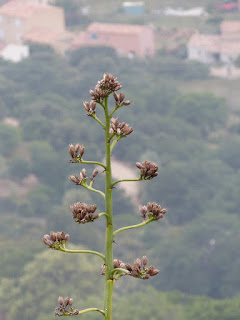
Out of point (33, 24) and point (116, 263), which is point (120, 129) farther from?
point (33, 24)

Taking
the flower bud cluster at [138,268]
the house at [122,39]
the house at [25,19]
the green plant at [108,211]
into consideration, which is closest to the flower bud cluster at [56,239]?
the green plant at [108,211]

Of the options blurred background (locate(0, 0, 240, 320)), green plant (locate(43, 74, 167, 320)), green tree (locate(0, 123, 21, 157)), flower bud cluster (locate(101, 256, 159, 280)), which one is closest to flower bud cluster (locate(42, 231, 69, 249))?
green plant (locate(43, 74, 167, 320))

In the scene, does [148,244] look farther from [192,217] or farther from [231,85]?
[231,85]

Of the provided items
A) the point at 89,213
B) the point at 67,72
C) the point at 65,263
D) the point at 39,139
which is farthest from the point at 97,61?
the point at 89,213

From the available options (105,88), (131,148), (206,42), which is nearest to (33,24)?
(206,42)

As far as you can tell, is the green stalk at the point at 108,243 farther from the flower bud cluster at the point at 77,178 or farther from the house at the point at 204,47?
the house at the point at 204,47
